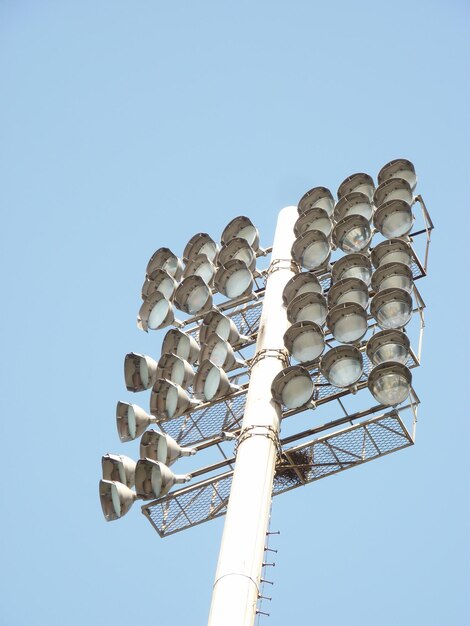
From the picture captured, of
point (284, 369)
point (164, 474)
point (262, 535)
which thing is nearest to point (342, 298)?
point (284, 369)

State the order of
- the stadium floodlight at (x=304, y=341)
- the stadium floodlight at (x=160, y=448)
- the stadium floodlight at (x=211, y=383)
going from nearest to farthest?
the stadium floodlight at (x=304, y=341), the stadium floodlight at (x=160, y=448), the stadium floodlight at (x=211, y=383)

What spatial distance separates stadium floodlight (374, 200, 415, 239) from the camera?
67.5 feet

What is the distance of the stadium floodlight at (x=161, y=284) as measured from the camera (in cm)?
2191

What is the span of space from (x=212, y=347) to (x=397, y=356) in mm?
3483

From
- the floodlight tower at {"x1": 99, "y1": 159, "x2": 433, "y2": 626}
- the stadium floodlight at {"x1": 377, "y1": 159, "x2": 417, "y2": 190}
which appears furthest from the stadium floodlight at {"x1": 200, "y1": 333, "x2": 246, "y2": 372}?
the stadium floodlight at {"x1": 377, "y1": 159, "x2": 417, "y2": 190}

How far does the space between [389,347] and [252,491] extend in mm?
3699

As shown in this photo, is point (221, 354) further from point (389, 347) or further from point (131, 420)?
point (389, 347)

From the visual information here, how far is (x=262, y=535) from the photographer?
14.6 meters

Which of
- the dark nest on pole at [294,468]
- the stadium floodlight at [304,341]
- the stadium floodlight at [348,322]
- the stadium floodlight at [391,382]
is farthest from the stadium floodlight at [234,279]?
the stadium floodlight at [391,382]

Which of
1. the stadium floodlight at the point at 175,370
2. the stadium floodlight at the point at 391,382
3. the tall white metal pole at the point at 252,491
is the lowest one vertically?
the tall white metal pole at the point at 252,491

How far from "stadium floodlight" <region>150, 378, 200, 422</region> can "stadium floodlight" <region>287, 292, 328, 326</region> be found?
2118 mm

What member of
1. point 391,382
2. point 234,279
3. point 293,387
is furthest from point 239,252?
point 391,382

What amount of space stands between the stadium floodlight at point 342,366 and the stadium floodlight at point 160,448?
2619 mm

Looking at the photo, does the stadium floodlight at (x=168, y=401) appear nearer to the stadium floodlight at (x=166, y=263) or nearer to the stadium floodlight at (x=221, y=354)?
the stadium floodlight at (x=221, y=354)
